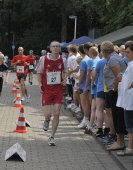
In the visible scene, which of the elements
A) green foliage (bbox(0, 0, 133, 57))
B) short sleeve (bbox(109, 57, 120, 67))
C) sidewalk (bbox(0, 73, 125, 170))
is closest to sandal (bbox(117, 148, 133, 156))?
sidewalk (bbox(0, 73, 125, 170))

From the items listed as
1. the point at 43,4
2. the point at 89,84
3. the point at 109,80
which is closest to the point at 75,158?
the point at 109,80

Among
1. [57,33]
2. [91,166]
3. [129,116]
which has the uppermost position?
[57,33]

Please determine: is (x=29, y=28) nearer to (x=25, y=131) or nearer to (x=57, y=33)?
(x=57, y=33)

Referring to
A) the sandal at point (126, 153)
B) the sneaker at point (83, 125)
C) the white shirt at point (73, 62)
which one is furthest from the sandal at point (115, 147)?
the white shirt at point (73, 62)

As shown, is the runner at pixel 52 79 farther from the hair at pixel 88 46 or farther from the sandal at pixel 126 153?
the hair at pixel 88 46

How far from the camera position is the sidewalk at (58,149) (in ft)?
27.1

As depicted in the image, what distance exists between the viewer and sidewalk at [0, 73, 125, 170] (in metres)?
8.25

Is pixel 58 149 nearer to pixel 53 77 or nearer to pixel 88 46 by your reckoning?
pixel 53 77

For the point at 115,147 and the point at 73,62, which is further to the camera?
the point at 73,62

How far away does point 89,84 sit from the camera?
12398 millimetres

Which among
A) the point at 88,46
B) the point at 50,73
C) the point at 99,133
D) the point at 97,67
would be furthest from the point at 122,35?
the point at 50,73

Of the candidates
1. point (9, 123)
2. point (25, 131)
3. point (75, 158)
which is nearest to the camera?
point (75, 158)

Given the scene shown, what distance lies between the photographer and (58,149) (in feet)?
32.2

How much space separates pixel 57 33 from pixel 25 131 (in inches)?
2245
